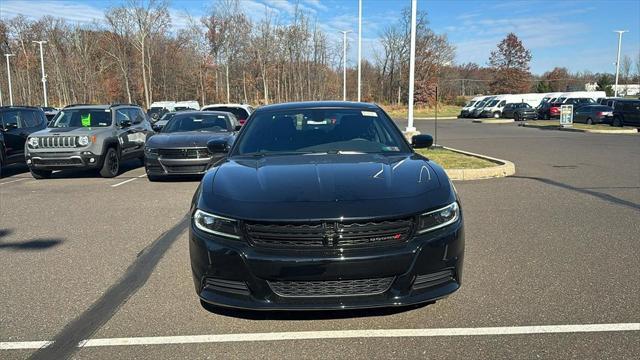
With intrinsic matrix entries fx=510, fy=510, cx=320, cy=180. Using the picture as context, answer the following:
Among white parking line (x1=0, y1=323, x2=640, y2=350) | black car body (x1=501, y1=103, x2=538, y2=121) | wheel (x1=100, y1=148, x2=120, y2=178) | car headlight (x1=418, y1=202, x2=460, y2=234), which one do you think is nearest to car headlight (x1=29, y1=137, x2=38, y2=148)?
wheel (x1=100, y1=148, x2=120, y2=178)

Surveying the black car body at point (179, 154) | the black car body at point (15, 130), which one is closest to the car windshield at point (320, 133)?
the black car body at point (179, 154)

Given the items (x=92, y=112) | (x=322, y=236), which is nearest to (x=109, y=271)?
(x=322, y=236)

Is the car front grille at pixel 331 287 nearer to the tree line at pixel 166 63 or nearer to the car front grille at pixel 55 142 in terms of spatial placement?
the car front grille at pixel 55 142

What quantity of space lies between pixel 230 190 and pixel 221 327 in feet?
3.25

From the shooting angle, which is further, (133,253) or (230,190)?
(133,253)

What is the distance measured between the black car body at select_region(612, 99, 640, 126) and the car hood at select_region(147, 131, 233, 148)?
27285 millimetres

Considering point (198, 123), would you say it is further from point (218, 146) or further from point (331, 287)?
point (331, 287)

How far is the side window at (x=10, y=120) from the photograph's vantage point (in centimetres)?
1302

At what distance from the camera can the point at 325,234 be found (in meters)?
3.18

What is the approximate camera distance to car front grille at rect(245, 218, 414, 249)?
10.5 ft

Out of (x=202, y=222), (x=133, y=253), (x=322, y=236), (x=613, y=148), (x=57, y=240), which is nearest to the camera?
(x=322, y=236)

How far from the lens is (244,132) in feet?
16.6

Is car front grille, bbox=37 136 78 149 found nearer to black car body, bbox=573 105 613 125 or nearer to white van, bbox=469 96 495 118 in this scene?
black car body, bbox=573 105 613 125

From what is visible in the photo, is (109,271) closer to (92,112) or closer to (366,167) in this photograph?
(366,167)
